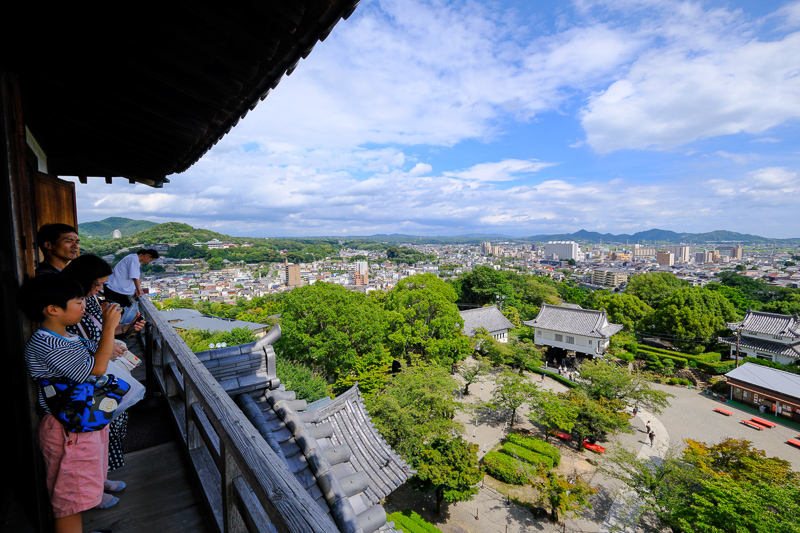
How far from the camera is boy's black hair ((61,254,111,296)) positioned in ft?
6.84

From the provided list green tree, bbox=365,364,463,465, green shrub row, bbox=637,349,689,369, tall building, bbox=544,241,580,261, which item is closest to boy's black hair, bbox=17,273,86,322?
green tree, bbox=365,364,463,465

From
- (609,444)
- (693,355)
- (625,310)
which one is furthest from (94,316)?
(625,310)

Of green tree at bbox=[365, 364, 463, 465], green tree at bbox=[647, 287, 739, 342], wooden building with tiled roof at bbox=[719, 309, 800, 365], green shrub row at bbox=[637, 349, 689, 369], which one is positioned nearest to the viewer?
green tree at bbox=[365, 364, 463, 465]

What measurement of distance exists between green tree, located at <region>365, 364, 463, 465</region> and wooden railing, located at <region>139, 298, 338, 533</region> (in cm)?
797

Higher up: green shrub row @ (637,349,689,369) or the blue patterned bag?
the blue patterned bag

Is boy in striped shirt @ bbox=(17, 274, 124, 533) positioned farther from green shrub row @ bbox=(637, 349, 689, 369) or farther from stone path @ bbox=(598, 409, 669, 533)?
green shrub row @ bbox=(637, 349, 689, 369)

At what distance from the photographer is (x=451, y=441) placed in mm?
9562

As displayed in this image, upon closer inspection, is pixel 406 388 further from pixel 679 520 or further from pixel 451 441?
pixel 679 520

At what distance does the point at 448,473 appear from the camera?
874 centimetres

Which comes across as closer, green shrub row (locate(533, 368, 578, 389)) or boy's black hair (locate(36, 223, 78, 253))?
boy's black hair (locate(36, 223, 78, 253))

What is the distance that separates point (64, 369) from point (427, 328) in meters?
15.2

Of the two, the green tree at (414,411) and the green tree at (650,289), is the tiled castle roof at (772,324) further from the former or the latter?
the green tree at (414,411)

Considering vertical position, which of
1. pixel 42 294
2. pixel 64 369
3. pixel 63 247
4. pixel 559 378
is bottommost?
pixel 559 378

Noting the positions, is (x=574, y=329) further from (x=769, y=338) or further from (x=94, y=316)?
(x=94, y=316)
